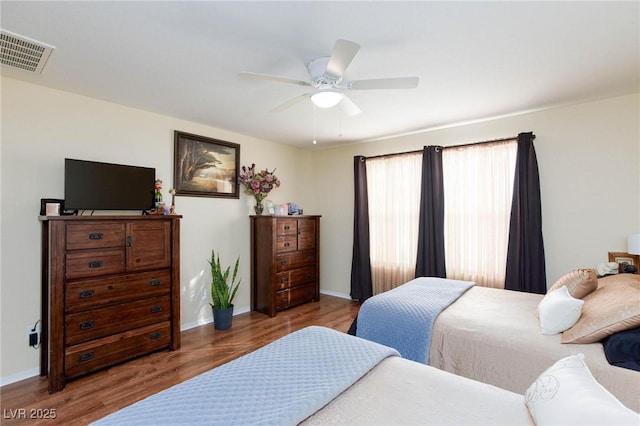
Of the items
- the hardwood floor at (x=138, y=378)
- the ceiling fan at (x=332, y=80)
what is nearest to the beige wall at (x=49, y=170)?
the hardwood floor at (x=138, y=378)

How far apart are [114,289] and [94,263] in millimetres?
287

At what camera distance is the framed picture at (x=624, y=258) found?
2.83 m

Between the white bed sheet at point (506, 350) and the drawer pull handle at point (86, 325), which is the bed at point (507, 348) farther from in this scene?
the drawer pull handle at point (86, 325)

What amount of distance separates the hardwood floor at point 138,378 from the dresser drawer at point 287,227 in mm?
1162

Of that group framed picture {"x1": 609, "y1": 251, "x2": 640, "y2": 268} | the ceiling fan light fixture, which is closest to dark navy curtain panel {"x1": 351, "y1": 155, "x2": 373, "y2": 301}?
the ceiling fan light fixture

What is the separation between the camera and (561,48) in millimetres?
2072

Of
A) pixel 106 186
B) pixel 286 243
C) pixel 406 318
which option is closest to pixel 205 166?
pixel 106 186

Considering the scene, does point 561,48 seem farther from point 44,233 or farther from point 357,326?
point 44,233

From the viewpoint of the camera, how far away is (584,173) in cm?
312

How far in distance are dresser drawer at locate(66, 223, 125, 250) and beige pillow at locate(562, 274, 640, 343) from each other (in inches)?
133

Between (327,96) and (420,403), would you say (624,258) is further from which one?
(327,96)

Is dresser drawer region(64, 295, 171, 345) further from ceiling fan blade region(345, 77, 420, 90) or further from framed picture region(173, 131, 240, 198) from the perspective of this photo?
ceiling fan blade region(345, 77, 420, 90)

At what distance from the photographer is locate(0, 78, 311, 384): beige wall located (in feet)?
8.24

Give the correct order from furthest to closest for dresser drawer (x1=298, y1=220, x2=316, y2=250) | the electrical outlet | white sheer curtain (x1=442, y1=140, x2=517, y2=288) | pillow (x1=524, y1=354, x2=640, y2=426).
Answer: dresser drawer (x1=298, y1=220, x2=316, y2=250) < white sheer curtain (x1=442, y1=140, x2=517, y2=288) < the electrical outlet < pillow (x1=524, y1=354, x2=640, y2=426)
